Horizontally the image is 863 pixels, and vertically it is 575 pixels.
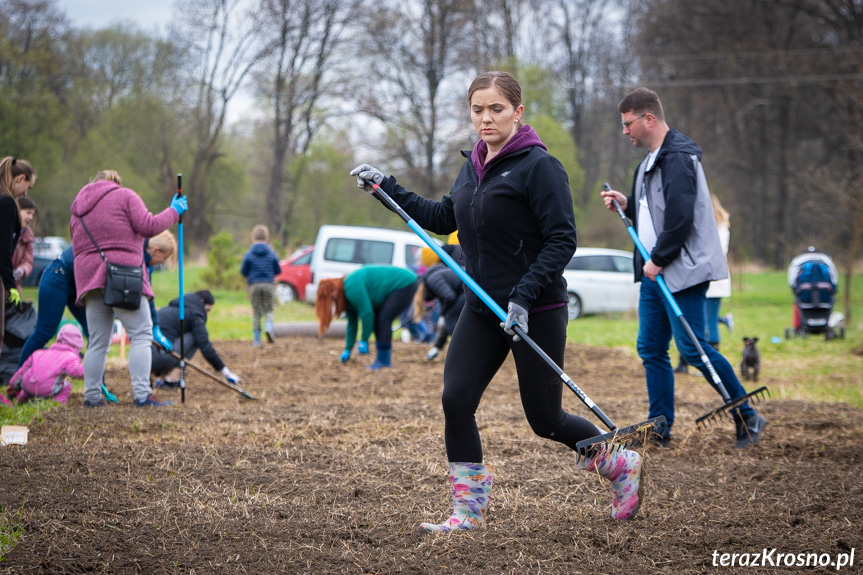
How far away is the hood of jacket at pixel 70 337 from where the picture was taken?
284 inches

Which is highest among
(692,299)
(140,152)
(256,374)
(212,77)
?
(212,77)

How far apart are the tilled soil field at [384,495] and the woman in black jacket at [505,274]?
353mm

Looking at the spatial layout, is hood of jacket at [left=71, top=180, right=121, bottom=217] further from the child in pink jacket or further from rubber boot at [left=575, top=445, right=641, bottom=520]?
rubber boot at [left=575, top=445, right=641, bottom=520]

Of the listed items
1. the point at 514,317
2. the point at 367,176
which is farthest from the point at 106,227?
the point at 514,317

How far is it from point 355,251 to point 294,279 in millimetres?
1684

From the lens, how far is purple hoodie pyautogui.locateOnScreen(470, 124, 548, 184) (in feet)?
11.4

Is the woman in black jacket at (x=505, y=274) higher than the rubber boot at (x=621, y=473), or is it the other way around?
the woman in black jacket at (x=505, y=274)

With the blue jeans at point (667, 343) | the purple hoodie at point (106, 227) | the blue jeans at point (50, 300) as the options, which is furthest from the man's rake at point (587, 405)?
the blue jeans at point (50, 300)

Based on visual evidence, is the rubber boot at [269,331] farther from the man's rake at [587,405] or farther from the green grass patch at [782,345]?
the man's rake at [587,405]

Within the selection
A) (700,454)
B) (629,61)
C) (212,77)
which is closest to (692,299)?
(700,454)

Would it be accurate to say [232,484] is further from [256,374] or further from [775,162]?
[775,162]

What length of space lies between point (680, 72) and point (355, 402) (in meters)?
28.0

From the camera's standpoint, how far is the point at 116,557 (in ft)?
10.5

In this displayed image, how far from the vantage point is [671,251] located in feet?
16.7
